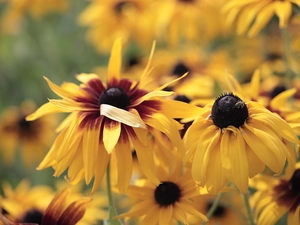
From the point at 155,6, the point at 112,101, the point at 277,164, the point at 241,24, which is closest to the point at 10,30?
the point at 155,6

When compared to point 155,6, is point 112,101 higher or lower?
higher

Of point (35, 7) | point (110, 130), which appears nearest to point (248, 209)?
point (110, 130)

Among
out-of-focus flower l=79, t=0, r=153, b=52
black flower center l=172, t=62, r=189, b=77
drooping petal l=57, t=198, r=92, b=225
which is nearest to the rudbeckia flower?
drooping petal l=57, t=198, r=92, b=225

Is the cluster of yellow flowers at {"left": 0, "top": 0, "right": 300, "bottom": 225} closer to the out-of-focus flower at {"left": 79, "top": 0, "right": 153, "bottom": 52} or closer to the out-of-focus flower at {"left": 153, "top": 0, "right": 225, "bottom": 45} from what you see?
the out-of-focus flower at {"left": 153, "top": 0, "right": 225, "bottom": 45}

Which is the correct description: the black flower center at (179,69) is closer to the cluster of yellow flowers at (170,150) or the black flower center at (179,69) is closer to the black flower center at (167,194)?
the cluster of yellow flowers at (170,150)

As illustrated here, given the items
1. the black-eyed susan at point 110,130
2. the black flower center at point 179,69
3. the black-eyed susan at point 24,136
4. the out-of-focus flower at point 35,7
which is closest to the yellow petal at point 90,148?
the black-eyed susan at point 110,130

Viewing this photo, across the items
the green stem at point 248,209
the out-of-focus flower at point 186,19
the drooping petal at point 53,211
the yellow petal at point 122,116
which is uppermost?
the yellow petal at point 122,116

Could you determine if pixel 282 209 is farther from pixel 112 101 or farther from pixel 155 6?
pixel 155 6
